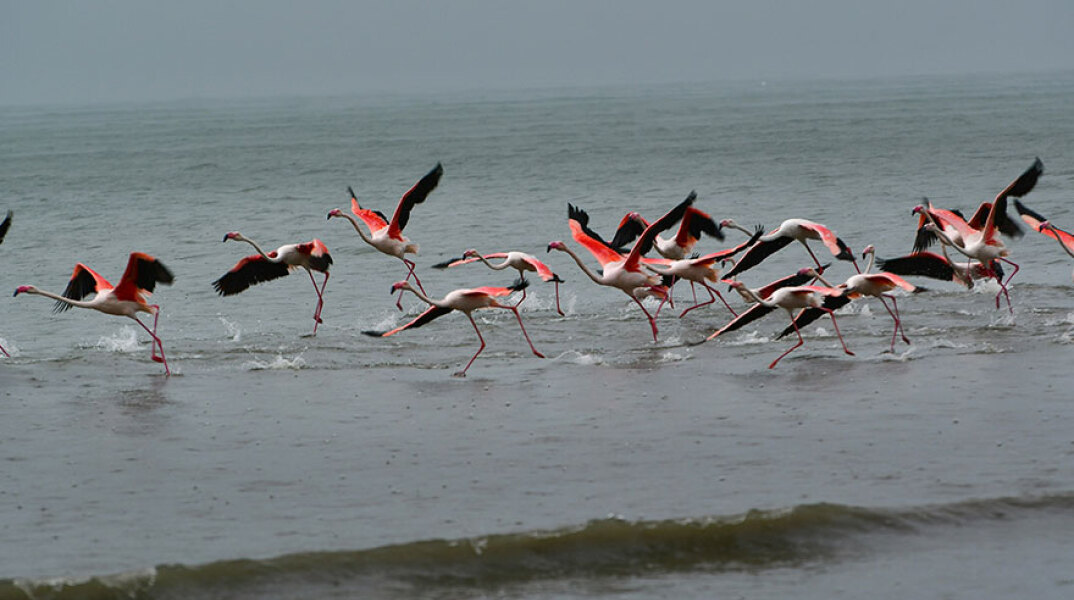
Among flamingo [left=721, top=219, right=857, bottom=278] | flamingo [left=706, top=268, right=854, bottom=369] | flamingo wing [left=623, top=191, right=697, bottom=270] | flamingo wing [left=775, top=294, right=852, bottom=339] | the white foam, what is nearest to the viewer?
flamingo [left=706, top=268, right=854, bottom=369]

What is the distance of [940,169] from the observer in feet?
115

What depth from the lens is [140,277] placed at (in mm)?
13844

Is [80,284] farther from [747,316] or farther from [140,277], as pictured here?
[747,316]

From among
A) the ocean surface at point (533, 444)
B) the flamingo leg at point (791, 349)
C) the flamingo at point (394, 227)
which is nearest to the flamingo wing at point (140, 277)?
the ocean surface at point (533, 444)

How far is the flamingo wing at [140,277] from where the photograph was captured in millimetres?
13594

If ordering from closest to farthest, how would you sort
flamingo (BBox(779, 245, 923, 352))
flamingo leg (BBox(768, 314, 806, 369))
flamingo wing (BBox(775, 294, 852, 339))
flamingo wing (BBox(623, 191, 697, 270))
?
flamingo leg (BBox(768, 314, 806, 369)) → flamingo (BBox(779, 245, 923, 352)) → flamingo wing (BBox(623, 191, 697, 270)) → flamingo wing (BBox(775, 294, 852, 339))

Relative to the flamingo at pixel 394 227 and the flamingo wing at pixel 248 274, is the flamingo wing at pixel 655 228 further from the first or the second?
the flamingo wing at pixel 248 274

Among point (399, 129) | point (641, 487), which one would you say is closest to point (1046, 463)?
point (641, 487)

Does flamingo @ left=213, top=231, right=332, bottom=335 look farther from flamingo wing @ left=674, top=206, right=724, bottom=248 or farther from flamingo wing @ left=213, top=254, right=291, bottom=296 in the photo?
flamingo wing @ left=674, top=206, right=724, bottom=248

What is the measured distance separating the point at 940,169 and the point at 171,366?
25.4 m

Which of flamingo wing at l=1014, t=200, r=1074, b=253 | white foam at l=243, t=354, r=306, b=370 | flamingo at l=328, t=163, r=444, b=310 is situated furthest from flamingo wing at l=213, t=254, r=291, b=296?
flamingo wing at l=1014, t=200, r=1074, b=253

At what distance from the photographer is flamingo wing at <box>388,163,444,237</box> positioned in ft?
53.2

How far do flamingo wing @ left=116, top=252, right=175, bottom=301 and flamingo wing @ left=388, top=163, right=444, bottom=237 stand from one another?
3244mm

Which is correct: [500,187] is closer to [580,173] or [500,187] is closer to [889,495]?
[580,173]
